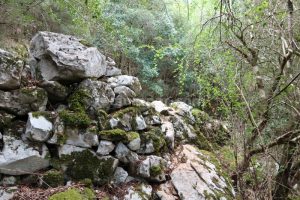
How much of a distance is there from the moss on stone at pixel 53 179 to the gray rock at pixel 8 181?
1.20 ft

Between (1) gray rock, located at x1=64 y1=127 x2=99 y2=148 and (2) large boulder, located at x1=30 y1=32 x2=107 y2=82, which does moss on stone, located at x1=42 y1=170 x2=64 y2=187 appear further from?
(2) large boulder, located at x1=30 y1=32 x2=107 y2=82

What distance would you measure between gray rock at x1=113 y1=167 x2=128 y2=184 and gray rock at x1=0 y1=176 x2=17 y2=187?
1.41 m

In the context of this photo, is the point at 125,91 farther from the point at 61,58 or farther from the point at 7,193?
the point at 7,193

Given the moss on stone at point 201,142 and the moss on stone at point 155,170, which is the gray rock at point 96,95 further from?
the moss on stone at point 201,142

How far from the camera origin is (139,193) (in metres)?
4.34

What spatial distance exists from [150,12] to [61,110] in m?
6.88

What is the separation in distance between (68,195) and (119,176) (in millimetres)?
961

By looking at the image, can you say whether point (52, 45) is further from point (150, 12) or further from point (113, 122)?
point (150, 12)

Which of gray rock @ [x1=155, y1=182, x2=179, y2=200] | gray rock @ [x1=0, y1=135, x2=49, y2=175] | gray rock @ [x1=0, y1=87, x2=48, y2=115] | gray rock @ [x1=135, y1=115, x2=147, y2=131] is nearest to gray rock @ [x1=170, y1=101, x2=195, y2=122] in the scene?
gray rock @ [x1=135, y1=115, x2=147, y2=131]

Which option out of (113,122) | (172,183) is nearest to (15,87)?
(113,122)

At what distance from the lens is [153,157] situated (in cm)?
481

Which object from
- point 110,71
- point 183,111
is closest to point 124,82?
point 110,71

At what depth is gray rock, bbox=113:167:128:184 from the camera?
4465mm

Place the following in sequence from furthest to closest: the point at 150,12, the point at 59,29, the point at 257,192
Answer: the point at 150,12
the point at 59,29
the point at 257,192
